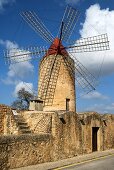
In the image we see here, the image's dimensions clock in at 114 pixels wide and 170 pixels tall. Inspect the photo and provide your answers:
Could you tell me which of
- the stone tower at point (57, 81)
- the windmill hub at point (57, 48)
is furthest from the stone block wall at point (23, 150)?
the windmill hub at point (57, 48)

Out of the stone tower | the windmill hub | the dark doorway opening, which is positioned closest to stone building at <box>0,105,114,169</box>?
the dark doorway opening

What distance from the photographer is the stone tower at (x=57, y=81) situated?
23.1m

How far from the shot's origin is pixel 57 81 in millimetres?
23094

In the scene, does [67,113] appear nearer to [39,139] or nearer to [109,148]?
[39,139]

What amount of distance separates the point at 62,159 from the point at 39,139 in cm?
246

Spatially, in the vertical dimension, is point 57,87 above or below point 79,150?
above

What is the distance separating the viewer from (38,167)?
531 inches

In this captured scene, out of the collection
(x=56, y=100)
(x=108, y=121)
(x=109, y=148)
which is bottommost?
(x=109, y=148)

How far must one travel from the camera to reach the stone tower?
23.1m

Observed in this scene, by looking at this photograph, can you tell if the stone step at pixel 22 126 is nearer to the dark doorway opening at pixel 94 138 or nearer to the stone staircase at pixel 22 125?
the stone staircase at pixel 22 125

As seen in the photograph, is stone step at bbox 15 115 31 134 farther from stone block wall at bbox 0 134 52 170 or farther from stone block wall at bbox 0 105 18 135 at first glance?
stone block wall at bbox 0 134 52 170

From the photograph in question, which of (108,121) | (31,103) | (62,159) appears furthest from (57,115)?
(108,121)

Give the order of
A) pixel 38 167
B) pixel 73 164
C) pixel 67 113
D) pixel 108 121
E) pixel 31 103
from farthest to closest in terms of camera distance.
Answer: pixel 108 121 < pixel 31 103 < pixel 67 113 < pixel 73 164 < pixel 38 167

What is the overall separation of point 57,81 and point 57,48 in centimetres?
251
